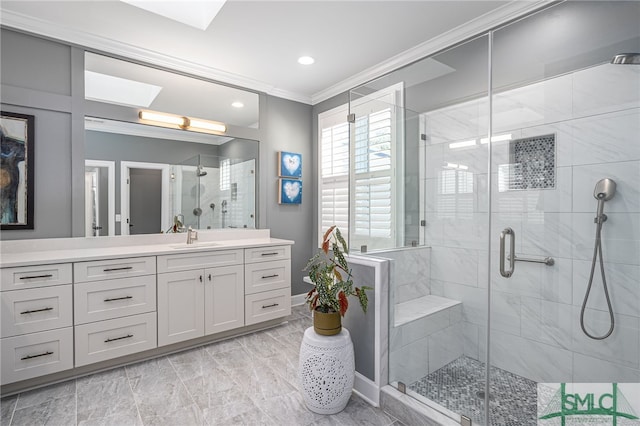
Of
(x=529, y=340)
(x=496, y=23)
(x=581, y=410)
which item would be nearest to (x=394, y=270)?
(x=529, y=340)

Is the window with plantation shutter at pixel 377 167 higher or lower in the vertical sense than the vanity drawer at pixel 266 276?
higher

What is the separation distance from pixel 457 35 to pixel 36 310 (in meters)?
3.62

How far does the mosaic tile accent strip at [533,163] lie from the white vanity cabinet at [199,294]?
227 cm

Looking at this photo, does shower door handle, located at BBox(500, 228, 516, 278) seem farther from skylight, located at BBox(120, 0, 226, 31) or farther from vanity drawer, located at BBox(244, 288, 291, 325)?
skylight, located at BBox(120, 0, 226, 31)

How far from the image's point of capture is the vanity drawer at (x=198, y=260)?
2.56m

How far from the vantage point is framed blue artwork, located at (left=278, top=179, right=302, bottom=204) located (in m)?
3.85

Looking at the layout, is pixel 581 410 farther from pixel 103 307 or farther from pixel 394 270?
pixel 103 307

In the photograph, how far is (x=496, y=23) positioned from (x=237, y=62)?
7.31 ft

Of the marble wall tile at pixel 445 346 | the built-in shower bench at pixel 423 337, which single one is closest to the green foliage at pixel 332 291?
the built-in shower bench at pixel 423 337

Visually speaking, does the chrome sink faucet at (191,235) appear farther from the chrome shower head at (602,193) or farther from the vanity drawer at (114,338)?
the chrome shower head at (602,193)

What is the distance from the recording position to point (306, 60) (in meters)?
3.06

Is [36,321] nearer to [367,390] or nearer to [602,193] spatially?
[367,390]

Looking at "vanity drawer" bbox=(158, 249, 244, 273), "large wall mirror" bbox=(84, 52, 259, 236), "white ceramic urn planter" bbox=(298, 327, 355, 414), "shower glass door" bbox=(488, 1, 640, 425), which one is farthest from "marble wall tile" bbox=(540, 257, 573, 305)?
"large wall mirror" bbox=(84, 52, 259, 236)

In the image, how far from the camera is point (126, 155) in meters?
2.84
